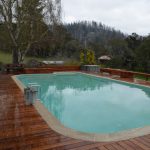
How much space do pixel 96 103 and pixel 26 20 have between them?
8.83 meters

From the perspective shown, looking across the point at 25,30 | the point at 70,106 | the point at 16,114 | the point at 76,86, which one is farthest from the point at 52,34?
the point at 16,114

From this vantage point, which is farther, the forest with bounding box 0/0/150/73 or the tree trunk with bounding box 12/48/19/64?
the tree trunk with bounding box 12/48/19/64

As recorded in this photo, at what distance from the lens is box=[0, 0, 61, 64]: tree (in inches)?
507

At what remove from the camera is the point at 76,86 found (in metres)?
9.23

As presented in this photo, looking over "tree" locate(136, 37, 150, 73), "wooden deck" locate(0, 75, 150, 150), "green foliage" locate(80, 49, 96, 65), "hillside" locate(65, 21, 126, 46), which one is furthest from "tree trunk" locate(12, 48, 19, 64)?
"hillside" locate(65, 21, 126, 46)

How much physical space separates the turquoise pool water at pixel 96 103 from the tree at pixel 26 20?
4.06 meters

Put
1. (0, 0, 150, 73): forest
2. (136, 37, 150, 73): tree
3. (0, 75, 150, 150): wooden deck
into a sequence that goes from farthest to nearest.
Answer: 1. (136, 37, 150, 73): tree
2. (0, 0, 150, 73): forest
3. (0, 75, 150, 150): wooden deck

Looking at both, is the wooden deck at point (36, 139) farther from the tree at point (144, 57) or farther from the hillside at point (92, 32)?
the hillside at point (92, 32)

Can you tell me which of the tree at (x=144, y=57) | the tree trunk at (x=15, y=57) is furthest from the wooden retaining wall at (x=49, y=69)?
the tree at (x=144, y=57)

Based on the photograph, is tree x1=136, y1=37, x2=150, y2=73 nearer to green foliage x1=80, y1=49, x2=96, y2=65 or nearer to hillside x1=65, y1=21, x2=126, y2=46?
green foliage x1=80, y1=49, x2=96, y2=65

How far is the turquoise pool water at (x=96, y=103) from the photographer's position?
4.66 meters

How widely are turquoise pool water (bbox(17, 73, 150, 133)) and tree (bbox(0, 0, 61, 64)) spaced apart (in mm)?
4060

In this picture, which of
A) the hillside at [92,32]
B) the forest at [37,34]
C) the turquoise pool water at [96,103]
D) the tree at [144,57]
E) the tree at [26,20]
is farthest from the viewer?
the hillside at [92,32]

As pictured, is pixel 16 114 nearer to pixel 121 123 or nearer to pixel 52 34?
pixel 121 123
